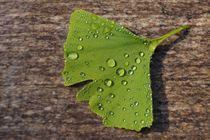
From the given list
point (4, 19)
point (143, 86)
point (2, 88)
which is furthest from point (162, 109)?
point (4, 19)

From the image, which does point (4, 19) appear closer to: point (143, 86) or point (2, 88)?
point (2, 88)

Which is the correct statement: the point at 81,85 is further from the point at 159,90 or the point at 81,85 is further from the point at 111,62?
the point at 159,90

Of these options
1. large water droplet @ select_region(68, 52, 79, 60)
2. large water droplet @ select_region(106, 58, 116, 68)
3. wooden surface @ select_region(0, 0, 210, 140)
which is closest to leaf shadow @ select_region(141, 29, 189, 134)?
wooden surface @ select_region(0, 0, 210, 140)

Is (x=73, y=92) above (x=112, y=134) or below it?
above

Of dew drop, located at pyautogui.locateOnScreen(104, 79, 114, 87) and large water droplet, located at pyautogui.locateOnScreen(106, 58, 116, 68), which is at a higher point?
large water droplet, located at pyautogui.locateOnScreen(106, 58, 116, 68)

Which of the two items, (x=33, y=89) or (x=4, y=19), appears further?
(x=4, y=19)

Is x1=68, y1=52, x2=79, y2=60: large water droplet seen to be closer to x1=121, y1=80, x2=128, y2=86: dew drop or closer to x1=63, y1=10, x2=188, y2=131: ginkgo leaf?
x1=63, y1=10, x2=188, y2=131: ginkgo leaf
